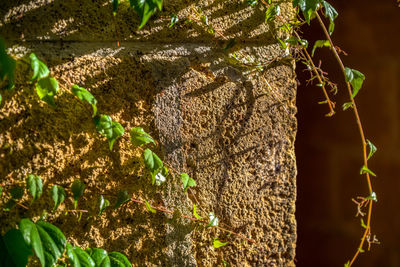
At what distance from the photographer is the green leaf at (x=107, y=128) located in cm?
82

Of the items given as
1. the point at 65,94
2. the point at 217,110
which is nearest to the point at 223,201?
the point at 217,110

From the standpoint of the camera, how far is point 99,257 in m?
0.82

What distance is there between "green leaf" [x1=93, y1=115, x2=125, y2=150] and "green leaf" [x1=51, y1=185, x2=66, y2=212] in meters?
0.13

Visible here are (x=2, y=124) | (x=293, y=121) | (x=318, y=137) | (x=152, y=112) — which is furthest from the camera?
(x=318, y=137)

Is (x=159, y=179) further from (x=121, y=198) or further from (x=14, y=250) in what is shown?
(x=14, y=250)

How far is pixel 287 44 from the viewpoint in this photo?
107cm

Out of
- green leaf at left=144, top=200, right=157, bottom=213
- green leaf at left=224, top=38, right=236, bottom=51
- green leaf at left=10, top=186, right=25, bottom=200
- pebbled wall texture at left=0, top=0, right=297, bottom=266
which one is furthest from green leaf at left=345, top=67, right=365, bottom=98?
green leaf at left=10, top=186, right=25, bottom=200

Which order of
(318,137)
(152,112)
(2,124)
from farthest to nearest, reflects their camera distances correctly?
(318,137)
(152,112)
(2,124)

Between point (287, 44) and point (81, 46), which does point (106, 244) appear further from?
point (287, 44)

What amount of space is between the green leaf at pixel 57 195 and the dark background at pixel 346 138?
106 centimetres

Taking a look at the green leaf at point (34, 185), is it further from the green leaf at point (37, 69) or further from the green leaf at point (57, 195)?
the green leaf at point (37, 69)

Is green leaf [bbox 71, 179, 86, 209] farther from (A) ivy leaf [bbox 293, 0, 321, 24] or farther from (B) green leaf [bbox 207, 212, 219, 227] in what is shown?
(A) ivy leaf [bbox 293, 0, 321, 24]

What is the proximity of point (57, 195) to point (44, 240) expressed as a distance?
11 cm

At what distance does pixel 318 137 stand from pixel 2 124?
1201 mm
